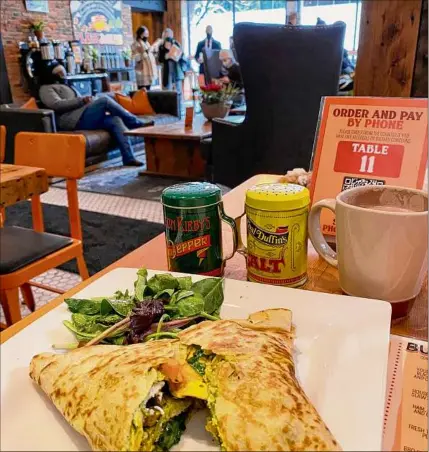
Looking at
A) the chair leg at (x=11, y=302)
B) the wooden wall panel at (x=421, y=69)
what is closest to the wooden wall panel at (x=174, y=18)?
the wooden wall panel at (x=421, y=69)

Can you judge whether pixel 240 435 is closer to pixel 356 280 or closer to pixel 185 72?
pixel 356 280

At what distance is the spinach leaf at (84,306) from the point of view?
646mm

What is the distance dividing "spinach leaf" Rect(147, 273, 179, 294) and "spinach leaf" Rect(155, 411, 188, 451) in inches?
9.1

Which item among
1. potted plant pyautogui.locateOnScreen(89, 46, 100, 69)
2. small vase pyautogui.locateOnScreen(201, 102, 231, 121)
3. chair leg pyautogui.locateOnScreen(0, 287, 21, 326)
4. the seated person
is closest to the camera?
chair leg pyautogui.locateOnScreen(0, 287, 21, 326)

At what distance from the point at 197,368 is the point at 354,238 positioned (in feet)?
0.93

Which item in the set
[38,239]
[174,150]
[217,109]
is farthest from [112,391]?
[217,109]

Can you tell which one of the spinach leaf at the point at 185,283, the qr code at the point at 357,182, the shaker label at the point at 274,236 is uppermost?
the qr code at the point at 357,182

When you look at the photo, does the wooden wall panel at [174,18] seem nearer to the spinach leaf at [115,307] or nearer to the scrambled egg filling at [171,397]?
the spinach leaf at [115,307]

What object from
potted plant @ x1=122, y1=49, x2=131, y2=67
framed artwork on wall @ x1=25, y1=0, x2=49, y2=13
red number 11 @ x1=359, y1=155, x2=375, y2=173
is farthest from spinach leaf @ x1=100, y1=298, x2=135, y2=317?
potted plant @ x1=122, y1=49, x2=131, y2=67

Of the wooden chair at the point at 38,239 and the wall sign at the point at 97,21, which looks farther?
the wall sign at the point at 97,21

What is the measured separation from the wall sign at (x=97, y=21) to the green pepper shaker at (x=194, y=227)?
8.77m

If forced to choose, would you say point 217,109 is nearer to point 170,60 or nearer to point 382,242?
point 382,242

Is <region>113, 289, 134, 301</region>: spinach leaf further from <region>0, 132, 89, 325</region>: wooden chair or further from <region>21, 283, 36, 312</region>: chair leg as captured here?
<region>21, 283, 36, 312</region>: chair leg

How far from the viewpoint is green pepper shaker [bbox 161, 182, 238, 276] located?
28.1 inches
